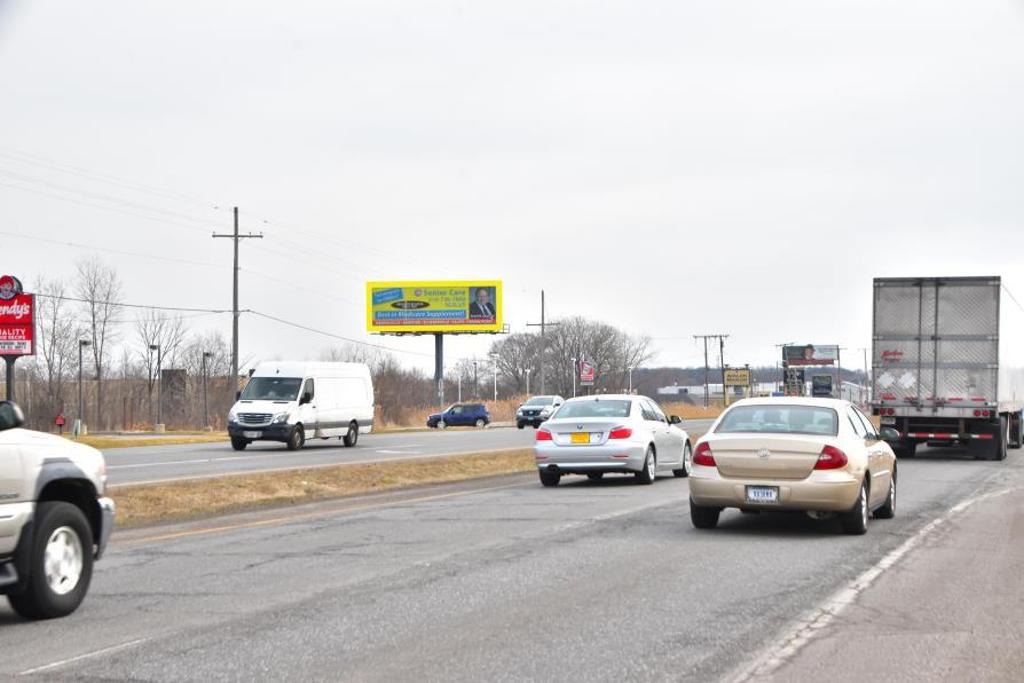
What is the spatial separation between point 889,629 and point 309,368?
30212 mm

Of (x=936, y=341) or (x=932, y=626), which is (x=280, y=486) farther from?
(x=936, y=341)

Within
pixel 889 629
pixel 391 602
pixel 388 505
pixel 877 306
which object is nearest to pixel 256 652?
pixel 391 602

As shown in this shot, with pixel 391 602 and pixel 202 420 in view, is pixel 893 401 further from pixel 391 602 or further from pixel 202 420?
pixel 202 420

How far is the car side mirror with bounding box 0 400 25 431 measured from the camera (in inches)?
328

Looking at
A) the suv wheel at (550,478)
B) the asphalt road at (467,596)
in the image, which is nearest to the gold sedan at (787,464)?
the asphalt road at (467,596)

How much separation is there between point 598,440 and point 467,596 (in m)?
11.7

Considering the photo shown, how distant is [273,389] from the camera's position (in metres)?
37.2

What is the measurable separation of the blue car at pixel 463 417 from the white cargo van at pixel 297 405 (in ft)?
107

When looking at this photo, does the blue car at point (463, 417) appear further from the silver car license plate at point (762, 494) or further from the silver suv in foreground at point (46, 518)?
the silver suv in foreground at point (46, 518)

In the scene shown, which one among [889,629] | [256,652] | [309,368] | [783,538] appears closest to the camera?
[256,652]

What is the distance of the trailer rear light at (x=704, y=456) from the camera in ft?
46.8

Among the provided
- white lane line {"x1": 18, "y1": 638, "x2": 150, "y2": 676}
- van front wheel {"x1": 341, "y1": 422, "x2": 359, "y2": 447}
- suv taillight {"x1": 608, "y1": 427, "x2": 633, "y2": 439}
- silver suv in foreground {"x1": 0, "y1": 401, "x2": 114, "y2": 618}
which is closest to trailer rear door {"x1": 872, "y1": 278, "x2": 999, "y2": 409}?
suv taillight {"x1": 608, "y1": 427, "x2": 633, "y2": 439}

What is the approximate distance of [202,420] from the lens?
77812 millimetres

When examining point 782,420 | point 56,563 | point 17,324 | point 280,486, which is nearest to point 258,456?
point 17,324
